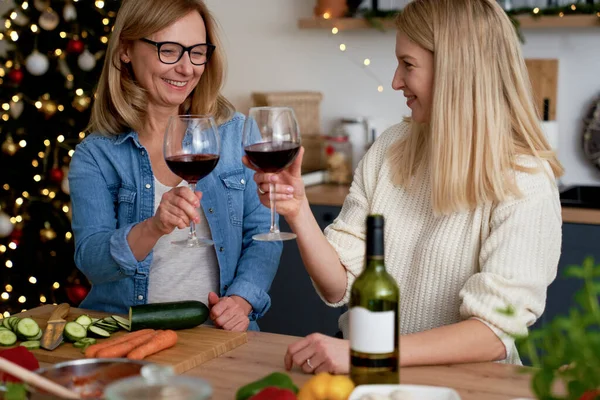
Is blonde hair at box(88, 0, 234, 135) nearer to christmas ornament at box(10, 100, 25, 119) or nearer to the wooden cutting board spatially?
the wooden cutting board

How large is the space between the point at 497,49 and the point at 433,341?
0.66 meters

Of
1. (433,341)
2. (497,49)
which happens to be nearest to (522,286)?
(433,341)

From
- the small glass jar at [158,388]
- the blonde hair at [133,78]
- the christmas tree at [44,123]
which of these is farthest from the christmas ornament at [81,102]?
the small glass jar at [158,388]

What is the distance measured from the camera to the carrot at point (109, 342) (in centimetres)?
158

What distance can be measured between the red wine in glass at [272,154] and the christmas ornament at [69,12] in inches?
101

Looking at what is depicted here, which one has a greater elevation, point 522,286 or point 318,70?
point 318,70

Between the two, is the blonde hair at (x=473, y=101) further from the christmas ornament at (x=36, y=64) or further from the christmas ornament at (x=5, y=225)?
the christmas ornament at (x=5, y=225)

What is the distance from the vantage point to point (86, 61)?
3.80 m

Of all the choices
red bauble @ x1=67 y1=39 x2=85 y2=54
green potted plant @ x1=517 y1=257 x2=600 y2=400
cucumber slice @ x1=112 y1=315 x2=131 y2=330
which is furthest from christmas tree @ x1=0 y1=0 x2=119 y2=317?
green potted plant @ x1=517 y1=257 x2=600 y2=400

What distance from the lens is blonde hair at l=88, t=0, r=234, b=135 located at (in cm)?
207

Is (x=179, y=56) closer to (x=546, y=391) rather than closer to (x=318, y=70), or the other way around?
(x=546, y=391)

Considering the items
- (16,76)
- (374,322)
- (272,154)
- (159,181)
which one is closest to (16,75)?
(16,76)

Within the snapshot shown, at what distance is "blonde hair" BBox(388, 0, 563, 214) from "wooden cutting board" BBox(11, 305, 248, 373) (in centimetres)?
56

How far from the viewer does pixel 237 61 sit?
14.4 ft
